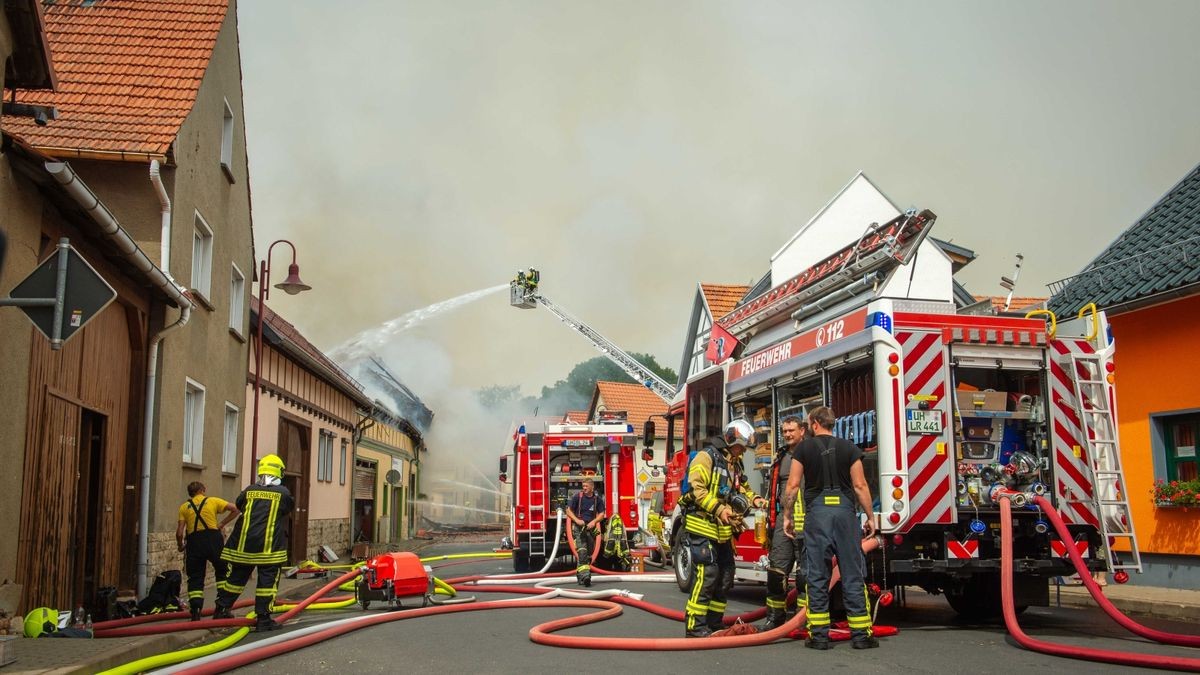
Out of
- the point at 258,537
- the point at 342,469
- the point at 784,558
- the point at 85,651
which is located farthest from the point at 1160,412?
the point at 342,469

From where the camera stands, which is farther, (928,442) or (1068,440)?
(1068,440)

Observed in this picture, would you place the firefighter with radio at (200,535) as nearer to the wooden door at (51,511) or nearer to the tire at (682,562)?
the wooden door at (51,511)

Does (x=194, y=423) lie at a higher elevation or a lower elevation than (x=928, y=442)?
higher

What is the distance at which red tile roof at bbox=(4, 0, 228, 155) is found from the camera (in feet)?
40.1

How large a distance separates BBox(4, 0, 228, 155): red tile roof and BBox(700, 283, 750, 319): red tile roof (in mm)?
20273

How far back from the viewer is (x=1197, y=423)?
1319cm

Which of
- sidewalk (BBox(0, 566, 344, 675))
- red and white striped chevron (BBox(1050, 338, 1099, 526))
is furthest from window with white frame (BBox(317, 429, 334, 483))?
red and white striped chevron (BBox(1050, 338, 1099, 526))

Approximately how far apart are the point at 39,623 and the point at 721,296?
2747 cm

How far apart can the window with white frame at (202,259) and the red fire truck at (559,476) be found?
5.76m

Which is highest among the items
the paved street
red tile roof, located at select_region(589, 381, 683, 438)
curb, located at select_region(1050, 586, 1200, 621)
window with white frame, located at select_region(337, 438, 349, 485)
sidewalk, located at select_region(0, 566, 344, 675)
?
red tile roof, located at select_region(589, 381, 683, 438)

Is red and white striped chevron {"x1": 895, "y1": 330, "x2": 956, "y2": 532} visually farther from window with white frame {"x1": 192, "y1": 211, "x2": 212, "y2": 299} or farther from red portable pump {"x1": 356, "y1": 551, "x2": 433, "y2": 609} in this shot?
window with white frame {"x1": 192, "y1": 211, "x2": 212, "y2": 299}

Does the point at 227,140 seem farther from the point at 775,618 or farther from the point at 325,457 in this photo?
the point at 775,618

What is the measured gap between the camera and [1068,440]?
888 centimetres

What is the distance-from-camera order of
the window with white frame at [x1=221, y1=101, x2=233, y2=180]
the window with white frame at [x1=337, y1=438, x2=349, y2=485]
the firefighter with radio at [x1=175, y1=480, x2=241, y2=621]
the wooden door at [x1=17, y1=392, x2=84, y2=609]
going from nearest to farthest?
the wooden door at [x1=17, y1=392, x2=84, y2=609], the firefighter with radio at [x1=175, y1=480, x2=241, y2=621], the window with white frame at [x1=221, y1=101, x2=233, y2=180], the window with white frame at [x1=337, y1=438, x2=349, y2=485]
